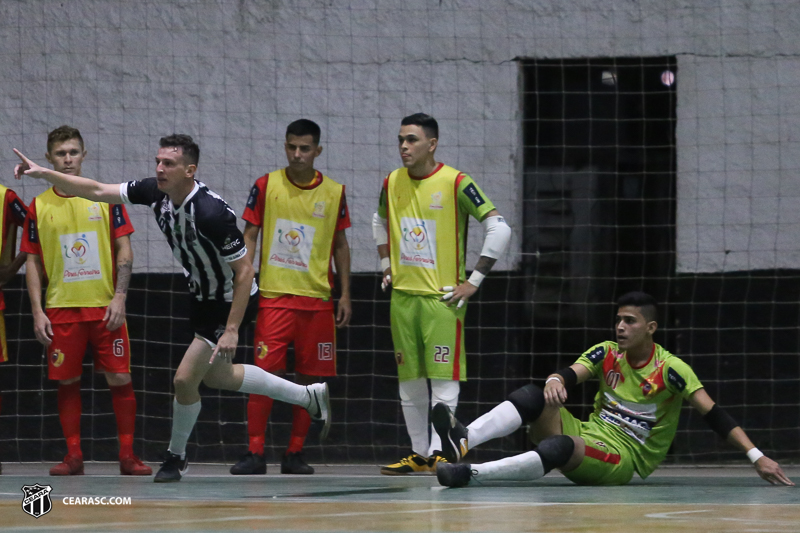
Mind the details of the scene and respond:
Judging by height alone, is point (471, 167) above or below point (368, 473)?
above

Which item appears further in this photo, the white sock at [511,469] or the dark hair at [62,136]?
the dark hair at [62,136]

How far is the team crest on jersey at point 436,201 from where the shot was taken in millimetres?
6137

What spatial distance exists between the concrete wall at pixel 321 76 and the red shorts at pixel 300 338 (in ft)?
4.13

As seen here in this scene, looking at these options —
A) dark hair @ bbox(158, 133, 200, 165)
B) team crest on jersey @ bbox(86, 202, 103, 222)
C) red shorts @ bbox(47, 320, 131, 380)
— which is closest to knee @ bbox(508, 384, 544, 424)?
dark hair @ bbox(158, 133, 200, 165)

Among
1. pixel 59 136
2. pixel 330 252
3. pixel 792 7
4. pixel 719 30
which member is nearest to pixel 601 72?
pixel 719 30

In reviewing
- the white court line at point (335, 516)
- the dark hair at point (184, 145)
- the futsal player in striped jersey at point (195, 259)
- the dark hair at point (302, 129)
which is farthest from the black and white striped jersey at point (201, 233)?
the white court line at point (335, 516)

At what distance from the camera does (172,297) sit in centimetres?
751

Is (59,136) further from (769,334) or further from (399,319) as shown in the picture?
(769,334)

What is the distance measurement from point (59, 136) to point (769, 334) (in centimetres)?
479

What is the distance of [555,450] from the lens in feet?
16.0

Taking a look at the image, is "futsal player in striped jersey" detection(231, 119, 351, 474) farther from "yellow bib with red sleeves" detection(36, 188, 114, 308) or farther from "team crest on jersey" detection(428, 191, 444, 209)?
"yellow bib with red sleeves" detection(36, 188, 114, 308)

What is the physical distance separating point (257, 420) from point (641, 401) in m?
2.21

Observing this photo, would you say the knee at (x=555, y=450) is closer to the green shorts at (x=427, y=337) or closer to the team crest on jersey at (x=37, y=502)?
the green shorts at (x=427, y=337)

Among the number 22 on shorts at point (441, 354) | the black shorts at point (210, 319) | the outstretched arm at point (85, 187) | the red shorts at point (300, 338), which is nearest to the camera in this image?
the outstretched arm at point (85, 187)
